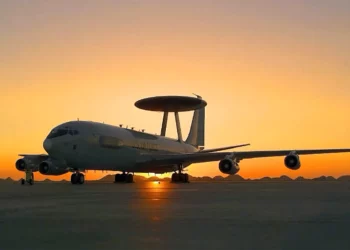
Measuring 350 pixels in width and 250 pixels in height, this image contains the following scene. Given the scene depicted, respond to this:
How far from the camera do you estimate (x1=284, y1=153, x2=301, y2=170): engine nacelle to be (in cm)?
4259

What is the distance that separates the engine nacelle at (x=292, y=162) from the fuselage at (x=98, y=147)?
12.9m

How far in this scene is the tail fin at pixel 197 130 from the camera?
252 feet

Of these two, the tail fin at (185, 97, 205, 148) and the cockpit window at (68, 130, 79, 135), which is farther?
the tail fin at (185, 97, 205, 148)

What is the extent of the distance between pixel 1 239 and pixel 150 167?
4393 centimetres

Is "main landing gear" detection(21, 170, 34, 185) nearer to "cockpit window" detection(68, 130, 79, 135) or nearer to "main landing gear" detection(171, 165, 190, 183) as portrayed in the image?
"cockpit window" detection(68, 130, 79, 135)

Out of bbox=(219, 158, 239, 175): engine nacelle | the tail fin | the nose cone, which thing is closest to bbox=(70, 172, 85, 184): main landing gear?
the nose cone

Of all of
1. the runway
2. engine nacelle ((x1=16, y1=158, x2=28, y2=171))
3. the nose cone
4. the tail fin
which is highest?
the tail fin

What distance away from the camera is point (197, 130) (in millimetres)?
79188

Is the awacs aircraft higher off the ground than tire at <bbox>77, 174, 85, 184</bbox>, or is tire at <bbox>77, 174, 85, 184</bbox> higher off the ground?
the awacs aircraft

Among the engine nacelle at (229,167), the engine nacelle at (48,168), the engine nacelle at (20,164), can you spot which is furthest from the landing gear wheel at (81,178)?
the engine nacelle at (229,167)

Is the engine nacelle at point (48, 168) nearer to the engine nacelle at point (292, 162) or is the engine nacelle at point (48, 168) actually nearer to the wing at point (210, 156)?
the wing at point (210, 156)

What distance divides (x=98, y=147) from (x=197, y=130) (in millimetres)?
38996

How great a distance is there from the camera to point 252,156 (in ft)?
148

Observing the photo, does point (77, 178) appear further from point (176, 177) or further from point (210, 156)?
point (210, 156)
